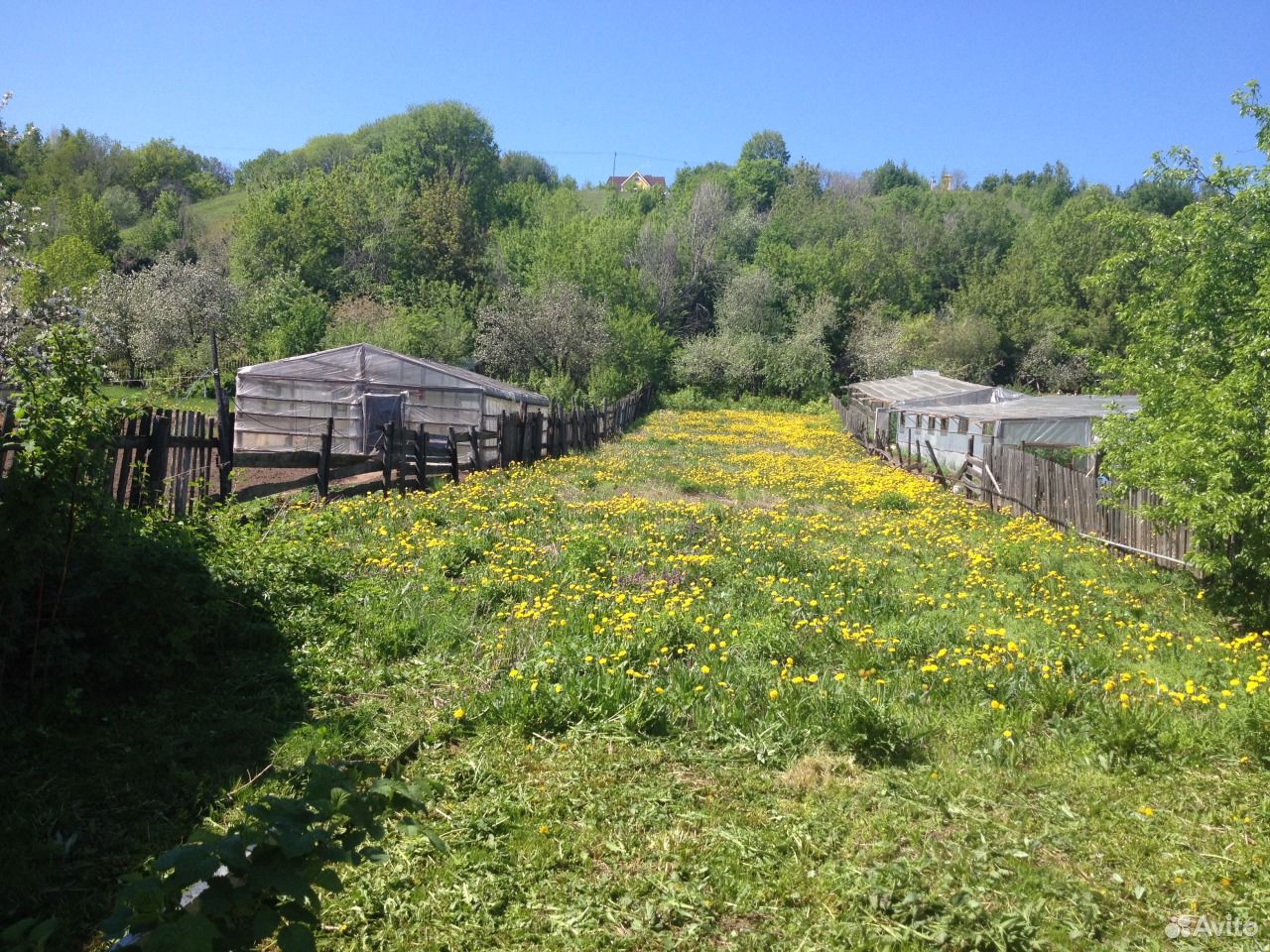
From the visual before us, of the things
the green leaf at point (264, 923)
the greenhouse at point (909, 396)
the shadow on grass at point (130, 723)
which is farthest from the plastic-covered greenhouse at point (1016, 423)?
the green leaf at point (264, 923)

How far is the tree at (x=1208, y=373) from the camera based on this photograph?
27.7ft

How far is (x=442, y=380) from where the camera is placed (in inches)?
877

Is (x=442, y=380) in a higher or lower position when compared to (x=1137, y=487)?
higher

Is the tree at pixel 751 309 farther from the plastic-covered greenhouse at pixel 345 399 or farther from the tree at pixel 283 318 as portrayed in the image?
the plastic-covered greenhouse at pixel 345 399

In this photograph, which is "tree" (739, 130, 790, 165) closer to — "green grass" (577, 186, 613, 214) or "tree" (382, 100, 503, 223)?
"green grass" (577, 186, 613, 214)

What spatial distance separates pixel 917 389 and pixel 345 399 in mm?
22316

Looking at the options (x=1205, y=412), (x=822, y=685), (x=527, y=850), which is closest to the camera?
(x=527, y=850)

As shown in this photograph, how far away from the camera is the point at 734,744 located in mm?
5121

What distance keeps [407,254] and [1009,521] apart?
50.9 m

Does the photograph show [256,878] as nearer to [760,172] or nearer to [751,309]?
[751,309]

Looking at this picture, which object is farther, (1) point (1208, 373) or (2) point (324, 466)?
(2) point (324, 466)

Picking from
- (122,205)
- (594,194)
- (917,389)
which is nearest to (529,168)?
(594,194)

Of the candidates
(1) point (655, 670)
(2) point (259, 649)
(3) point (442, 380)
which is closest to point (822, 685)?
(1) point (655, 670)

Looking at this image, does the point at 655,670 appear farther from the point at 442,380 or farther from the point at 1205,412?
the point at 442,380
